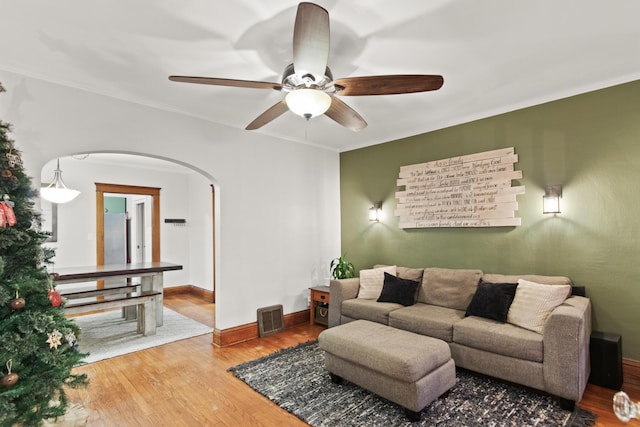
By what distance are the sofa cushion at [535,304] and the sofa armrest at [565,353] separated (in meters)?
0.20

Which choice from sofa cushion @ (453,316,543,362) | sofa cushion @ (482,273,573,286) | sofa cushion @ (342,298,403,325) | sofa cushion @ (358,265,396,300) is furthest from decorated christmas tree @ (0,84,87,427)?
sofa cushion @ (482,273,573,286)

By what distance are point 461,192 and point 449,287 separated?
1.14 meters

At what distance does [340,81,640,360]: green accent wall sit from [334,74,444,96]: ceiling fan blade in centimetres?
198

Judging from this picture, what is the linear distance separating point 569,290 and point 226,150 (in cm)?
384

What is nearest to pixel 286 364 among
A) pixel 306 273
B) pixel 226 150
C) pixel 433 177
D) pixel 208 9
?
pixel 306 273

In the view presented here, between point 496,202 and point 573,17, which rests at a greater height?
point 573,17

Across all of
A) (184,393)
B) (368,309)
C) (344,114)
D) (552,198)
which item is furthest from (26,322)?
(552,198)

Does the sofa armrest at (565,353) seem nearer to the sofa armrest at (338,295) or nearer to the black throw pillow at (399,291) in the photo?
the black throw pillow at (399,291)

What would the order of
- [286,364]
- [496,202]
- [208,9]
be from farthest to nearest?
[496,202], [286,364], [208,9]

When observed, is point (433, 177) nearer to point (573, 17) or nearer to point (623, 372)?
point (573, 17)

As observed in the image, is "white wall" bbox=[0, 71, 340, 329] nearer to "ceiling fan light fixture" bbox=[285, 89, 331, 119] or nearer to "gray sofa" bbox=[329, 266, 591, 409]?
"gray sofa" bbox=[329, 266, 591, 409]

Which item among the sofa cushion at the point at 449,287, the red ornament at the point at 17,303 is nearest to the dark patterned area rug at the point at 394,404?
the sofa cushion at the point at 449,287

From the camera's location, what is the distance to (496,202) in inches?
145

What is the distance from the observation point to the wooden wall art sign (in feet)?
11.9
